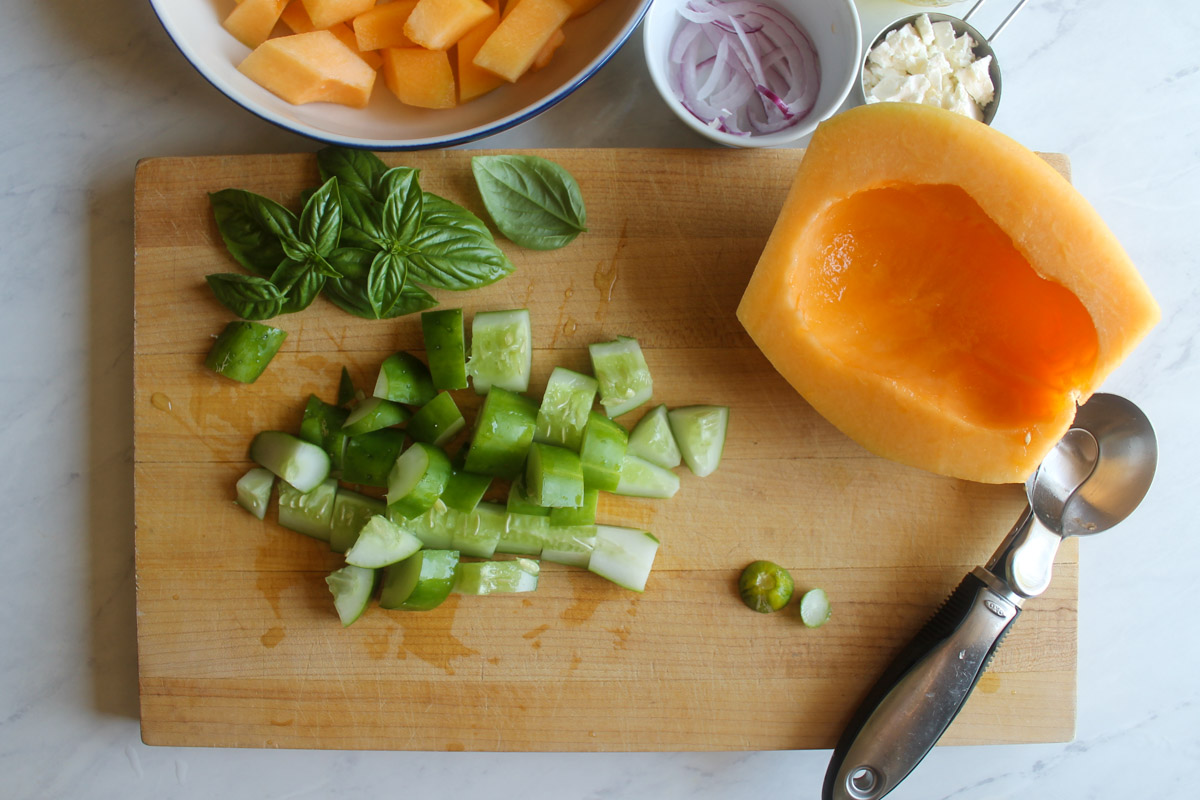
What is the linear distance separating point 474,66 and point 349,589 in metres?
1.27

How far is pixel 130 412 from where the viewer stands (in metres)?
2.08

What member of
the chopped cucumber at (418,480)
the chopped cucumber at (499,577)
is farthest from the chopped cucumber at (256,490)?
the chopped cucumber at (499,577)

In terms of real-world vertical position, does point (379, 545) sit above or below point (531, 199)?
below

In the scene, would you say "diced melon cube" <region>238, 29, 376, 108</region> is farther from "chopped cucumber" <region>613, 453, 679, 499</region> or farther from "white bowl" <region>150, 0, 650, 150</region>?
"chopped cucumber" <region>613, 453, 679, 499</region>

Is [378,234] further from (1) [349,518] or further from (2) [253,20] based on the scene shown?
(1) [349,518]

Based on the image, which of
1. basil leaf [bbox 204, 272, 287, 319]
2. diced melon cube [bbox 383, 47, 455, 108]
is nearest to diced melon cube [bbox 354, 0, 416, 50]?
diced melon cube [bbox 383, 47, 455, 108]

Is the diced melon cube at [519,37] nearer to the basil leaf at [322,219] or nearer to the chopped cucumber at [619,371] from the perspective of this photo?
the basil leaf at [322,219]

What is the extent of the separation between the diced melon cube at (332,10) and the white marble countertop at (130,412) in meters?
0.34

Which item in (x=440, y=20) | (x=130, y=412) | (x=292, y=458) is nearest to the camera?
(x=440, y=20)

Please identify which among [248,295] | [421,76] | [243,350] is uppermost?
[421,76]

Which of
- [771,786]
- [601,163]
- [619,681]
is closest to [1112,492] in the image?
[771,786]

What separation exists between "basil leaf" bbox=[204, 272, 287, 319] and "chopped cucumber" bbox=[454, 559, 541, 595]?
78 centimetres

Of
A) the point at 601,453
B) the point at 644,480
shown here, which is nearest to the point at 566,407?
the point at 601,453

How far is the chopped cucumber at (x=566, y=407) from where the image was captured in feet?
6.19
